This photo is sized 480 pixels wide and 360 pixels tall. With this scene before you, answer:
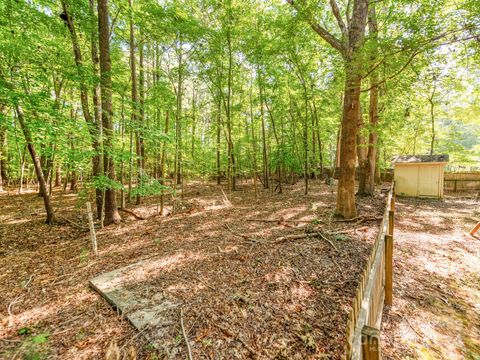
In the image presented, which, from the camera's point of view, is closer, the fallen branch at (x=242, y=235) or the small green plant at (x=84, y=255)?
the small green plant at (x=84, y=255)

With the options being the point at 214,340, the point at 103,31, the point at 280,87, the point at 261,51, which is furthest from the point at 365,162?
the point at 103,31

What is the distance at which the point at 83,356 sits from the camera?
2.32 m

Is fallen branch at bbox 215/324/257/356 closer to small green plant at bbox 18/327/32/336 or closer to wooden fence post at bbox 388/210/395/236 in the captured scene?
small green plant at bbox 18/327/32/336

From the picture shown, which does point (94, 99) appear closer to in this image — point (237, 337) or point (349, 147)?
point (237, 337)

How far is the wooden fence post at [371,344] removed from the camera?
117 cm

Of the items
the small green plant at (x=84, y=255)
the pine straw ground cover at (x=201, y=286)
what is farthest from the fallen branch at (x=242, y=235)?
the small green plant at (x=84, y=255)

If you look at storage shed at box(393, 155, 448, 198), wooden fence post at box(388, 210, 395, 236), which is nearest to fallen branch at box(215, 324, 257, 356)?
wooden fence post at box(388, 210, 395, 236)

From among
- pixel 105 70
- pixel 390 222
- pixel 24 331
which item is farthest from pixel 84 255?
pixel 390 222

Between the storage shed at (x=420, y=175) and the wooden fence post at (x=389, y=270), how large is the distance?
12.0 m

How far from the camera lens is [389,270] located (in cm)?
300

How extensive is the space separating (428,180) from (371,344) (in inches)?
569

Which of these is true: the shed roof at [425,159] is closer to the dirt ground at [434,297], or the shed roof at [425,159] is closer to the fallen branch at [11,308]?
the dirt ground at [434,297]

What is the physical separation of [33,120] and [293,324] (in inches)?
245

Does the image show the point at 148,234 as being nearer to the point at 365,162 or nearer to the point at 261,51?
the point at 261,51
